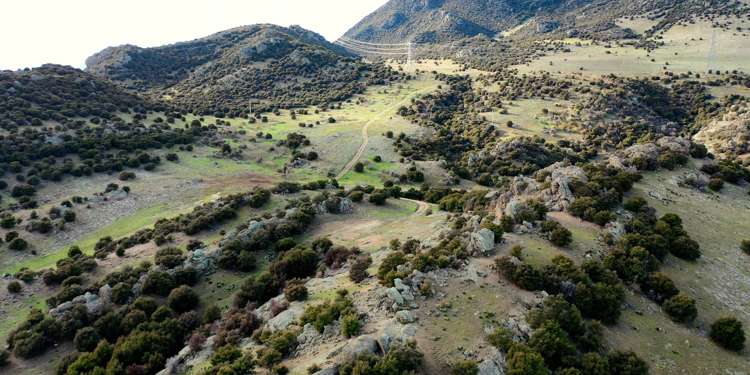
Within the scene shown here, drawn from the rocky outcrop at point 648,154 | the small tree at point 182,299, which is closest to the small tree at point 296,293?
the small tree at point 182,299

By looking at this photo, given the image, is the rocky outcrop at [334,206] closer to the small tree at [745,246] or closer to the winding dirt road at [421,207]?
the winding dirt road at [421,207]

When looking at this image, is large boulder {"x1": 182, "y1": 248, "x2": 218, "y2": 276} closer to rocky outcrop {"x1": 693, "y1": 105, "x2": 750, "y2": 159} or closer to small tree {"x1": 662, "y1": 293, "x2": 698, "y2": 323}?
small tree {"x1": 662, "y1": 293, "x2": 698, "y2": 323}

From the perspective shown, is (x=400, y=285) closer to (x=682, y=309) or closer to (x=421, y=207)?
(x=682, y=309)

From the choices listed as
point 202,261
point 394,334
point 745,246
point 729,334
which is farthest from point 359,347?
point 745,246

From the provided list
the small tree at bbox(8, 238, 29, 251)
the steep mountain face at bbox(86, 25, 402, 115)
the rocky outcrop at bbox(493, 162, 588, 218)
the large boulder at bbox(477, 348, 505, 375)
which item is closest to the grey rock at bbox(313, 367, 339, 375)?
the large boulder at bbox(477, 348, 505, 375)

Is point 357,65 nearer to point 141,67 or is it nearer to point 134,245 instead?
point 141,67

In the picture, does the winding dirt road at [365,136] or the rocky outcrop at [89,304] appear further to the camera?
the winding dirt road at [365,136]
